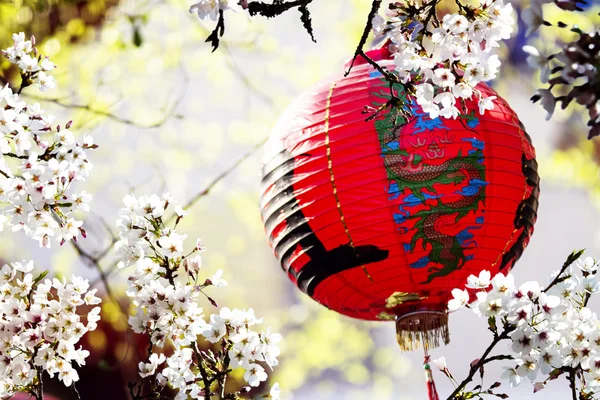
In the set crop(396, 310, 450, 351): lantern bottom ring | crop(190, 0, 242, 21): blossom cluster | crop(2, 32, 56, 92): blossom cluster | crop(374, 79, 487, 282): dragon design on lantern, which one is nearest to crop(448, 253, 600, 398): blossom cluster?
crop(374, 79, 487, 282): dragon design on lantern

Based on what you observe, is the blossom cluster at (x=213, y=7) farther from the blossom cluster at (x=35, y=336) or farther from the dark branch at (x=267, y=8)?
the blossom cluster at (x=35, y=336)

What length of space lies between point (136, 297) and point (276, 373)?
3.80m

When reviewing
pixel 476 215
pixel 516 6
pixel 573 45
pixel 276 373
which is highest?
pixel 516 6

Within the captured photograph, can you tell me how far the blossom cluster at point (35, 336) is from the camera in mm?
1769

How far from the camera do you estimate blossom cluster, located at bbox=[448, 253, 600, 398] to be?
165 cm

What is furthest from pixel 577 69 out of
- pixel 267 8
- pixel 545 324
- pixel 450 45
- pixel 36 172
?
pixel 36 172

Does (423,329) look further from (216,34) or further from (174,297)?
(216,34)

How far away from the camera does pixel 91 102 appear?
4148mm

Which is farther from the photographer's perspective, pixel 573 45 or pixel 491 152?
pixel 491 152

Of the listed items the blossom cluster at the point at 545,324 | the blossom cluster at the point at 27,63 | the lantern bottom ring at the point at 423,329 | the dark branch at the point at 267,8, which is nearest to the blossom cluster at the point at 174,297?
the blossom cluster at the point at 27,63

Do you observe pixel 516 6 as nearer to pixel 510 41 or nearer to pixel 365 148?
pixel 510 41

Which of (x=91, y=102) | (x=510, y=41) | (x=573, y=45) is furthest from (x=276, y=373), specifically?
(x=573, y=45)

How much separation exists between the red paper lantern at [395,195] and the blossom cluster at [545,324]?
444mm

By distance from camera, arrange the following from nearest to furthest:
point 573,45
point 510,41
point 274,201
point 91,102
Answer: point 573,45 → point 274,201 → point 91,102 → point 510,41
